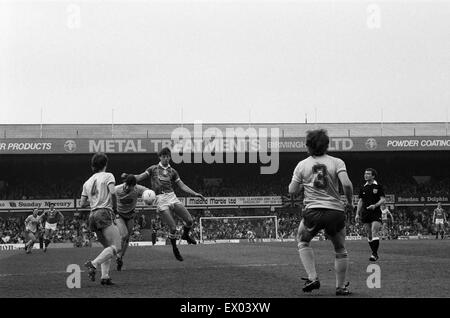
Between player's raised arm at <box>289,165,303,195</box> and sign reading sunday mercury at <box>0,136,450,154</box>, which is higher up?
sign reading sunday mercury at <box>0,136,450,154</box>

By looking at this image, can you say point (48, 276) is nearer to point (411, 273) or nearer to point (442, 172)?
point (411, 273)

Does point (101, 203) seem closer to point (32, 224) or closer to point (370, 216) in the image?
point (370, 216)

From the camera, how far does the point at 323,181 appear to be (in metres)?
8.62

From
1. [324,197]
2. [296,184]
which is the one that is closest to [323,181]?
[324,197]

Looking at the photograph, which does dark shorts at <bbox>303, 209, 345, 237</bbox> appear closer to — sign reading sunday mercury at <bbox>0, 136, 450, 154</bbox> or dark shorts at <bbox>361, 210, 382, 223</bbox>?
dark shorts at <bbox>361, 210, 382, 223</bbox>

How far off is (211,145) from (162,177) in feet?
111

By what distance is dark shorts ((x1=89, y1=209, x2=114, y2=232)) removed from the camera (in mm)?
10583

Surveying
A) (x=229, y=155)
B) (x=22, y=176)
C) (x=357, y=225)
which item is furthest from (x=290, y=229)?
(x=22, y=176)

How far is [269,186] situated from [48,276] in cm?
4033

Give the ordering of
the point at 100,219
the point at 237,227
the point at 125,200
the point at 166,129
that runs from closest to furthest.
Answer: the point at 100,219
the point at 125,200
the point at 237,227
the point at 166,129

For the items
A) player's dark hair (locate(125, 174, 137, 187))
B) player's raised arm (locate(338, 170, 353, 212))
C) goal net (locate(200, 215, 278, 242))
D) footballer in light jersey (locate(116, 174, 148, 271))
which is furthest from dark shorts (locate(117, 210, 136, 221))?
goal net (locate(200, 215, 278, 242))

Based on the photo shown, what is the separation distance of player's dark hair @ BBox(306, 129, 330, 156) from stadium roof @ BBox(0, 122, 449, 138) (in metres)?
48.5

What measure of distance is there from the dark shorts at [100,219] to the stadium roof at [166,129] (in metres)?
46.4

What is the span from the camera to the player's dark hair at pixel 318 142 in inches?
342
